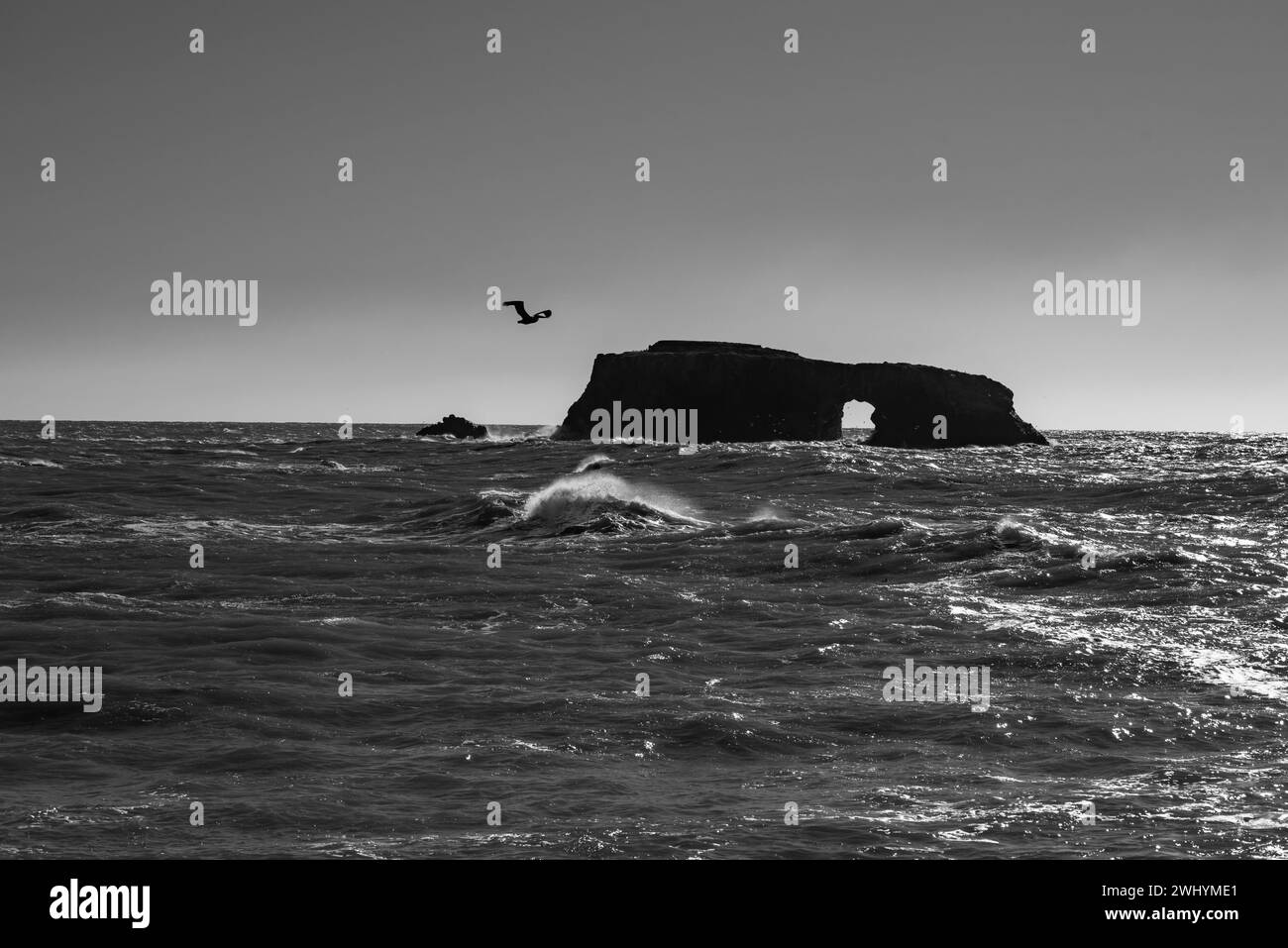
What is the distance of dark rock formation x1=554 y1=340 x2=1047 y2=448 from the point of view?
332ft

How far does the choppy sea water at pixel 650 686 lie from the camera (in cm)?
964

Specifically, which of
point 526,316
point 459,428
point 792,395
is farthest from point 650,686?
point 459,428

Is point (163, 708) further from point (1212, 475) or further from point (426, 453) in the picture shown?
point (426, 453)

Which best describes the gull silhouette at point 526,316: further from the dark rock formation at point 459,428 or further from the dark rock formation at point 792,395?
the dark rock formation at point 459,428

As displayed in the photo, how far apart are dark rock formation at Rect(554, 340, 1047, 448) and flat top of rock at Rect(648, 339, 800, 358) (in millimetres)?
91

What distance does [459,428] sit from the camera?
118m

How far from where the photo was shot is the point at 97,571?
2398 cm

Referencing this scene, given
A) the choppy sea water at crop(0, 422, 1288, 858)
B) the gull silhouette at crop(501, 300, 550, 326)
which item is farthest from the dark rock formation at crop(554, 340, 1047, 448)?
the gull silhouette at crop(501, 300, 550, 326)

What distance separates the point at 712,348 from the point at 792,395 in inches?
413

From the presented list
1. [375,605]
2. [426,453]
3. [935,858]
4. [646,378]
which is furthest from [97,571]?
[646,378]
